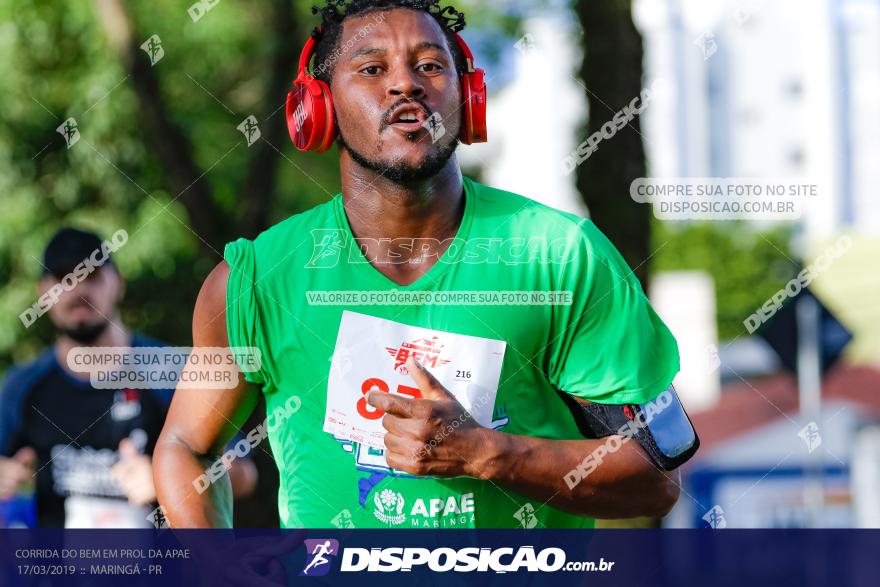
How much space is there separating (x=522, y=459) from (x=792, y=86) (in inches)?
526

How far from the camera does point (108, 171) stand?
8.62 meters

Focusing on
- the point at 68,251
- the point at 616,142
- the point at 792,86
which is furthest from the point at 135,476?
the point at 792,86

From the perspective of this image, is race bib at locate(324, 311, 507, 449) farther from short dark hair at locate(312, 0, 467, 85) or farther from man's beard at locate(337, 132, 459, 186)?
short dark hair at locate(312, 0, 467, 85)

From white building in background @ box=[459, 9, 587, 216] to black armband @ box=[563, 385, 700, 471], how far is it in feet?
3.08

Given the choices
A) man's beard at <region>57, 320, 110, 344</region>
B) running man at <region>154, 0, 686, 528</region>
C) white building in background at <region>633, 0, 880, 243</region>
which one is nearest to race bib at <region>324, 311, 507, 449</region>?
running man at <region>154, 0, 686, 528</region>

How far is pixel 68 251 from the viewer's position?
4156 mm

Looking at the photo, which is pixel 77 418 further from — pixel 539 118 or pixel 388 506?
pixel 539 118

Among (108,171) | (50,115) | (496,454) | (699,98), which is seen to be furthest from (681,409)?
(699,98)

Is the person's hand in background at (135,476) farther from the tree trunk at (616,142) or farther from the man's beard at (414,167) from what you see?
the tree trunk at (616,142)

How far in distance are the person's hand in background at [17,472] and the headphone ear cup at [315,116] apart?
1.84 m

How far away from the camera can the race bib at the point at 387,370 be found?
110 inches

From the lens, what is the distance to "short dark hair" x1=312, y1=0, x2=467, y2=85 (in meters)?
2.85

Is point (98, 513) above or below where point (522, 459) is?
above

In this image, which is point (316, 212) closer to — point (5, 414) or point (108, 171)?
point (5, 414)
